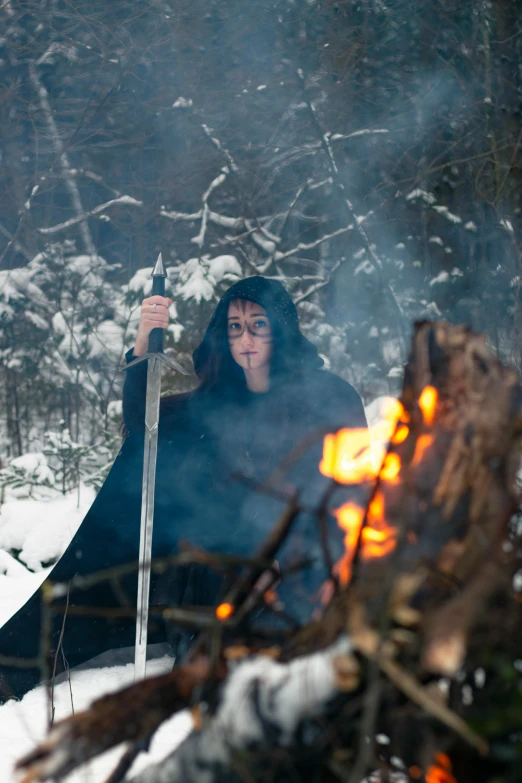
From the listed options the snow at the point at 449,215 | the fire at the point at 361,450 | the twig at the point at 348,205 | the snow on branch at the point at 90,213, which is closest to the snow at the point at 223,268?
the twig at the point at 348,205

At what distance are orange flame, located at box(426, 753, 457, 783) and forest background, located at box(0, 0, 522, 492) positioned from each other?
20.0 feet

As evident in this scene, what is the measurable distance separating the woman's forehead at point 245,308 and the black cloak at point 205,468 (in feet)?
0.11

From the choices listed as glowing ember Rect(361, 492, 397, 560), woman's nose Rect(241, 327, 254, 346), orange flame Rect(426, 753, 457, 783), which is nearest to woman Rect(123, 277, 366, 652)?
woman's nose Rect(241, 327, 254, 346)

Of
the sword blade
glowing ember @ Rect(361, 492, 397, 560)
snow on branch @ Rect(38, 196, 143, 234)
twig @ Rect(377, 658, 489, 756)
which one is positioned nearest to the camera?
twig @ Rect(377, 658, 489, 756)

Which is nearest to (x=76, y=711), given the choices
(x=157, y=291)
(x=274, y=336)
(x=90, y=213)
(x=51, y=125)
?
(x=157, y=291)

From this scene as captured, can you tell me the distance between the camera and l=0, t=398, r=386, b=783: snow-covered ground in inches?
107

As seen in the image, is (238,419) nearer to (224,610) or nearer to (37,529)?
(37,529)

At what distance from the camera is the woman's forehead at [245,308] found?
3855 millimetres

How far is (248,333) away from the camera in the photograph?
3.85 metres

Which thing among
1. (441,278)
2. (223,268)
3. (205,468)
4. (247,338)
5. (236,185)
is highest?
(236,185)

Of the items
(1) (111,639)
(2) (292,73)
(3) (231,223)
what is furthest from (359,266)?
(1) (111,639)

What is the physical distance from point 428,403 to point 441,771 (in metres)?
0.52

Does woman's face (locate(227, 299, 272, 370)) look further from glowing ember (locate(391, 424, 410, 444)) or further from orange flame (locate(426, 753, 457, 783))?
orange flame (locate(426, 753, 457, 783))

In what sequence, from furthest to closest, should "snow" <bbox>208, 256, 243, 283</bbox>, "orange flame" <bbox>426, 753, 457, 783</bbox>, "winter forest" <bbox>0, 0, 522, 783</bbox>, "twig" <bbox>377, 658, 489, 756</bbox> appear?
"snow" <bbox>208, 256, 243, 283</bbox> → "winter forest" <bbox>0, 0, 522, 783</bbox> → "orange flame" <bbox>426, 753, 457, 783</bbox> → "twig" <bbox>377, 658, 489, 756</bbox>
